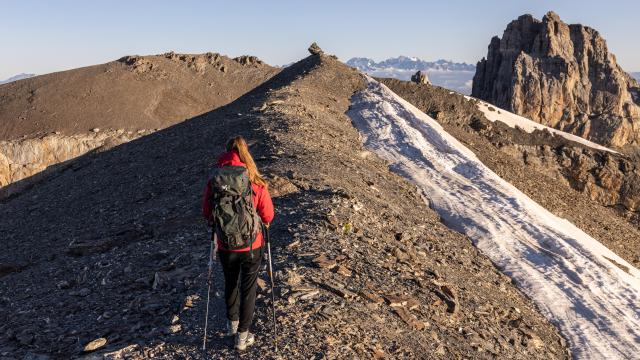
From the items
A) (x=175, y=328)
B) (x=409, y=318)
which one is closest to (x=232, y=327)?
(x=175, y=328)

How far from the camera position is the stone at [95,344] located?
7248mm

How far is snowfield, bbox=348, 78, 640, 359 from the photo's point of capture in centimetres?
1305

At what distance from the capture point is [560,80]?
4119 inches

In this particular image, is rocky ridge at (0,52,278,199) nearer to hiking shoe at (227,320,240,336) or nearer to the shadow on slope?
the shadow on slope

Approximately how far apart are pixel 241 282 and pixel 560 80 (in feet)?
361

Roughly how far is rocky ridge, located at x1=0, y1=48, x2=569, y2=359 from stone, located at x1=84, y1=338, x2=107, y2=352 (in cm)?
2

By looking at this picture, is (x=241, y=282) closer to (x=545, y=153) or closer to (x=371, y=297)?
(x=371, y=297)

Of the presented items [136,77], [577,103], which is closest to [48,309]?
[136,77]

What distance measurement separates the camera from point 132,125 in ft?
214

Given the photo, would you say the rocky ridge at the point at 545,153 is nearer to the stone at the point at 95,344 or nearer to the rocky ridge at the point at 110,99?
the stone at the point at 95,344

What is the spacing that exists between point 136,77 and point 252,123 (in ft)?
195

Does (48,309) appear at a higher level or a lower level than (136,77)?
lower

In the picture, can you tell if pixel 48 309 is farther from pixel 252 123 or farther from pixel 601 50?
pixel 601 50

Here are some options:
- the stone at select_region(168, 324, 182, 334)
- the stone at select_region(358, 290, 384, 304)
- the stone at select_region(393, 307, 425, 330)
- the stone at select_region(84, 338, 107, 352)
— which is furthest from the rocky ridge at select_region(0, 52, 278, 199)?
the stone at select_region(393, 307, 425, 330)
